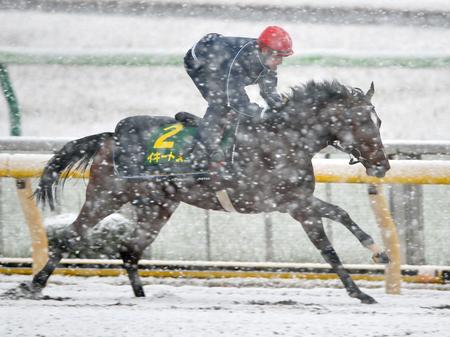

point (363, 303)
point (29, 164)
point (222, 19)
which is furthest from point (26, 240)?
point (222, 19)

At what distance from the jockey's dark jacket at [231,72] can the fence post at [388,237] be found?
1061 millimetres

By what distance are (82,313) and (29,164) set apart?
2026mm

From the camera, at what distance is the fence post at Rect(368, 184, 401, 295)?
6.21 meters

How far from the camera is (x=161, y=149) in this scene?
19.7ft

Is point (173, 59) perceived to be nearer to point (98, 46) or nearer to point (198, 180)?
point (198, 180)

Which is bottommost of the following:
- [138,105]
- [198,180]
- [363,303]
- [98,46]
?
[363,303]

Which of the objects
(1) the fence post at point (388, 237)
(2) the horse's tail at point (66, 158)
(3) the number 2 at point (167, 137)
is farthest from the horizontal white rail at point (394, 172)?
(3) the number 2 at point (167, 137)

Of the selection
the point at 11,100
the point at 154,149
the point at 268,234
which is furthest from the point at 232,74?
the point at 11,100

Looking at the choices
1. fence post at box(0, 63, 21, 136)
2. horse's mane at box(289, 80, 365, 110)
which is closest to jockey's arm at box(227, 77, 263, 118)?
horse's mane at box(289, 80, 365, 110)

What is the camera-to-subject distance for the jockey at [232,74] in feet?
18.5

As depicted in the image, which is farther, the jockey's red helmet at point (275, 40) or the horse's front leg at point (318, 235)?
the horse's front leg at point (318, 235)

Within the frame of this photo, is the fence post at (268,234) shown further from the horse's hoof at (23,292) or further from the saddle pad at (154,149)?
the horse's hoof at (23,292)

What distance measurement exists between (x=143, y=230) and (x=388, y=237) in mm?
1774

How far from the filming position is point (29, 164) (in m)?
6.55
